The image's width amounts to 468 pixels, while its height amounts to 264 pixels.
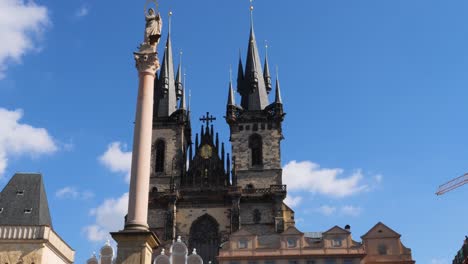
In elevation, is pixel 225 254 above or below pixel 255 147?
below

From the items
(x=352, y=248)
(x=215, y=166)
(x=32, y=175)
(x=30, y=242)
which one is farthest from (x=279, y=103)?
(x=30, y=242)

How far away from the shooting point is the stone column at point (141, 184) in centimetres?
1817

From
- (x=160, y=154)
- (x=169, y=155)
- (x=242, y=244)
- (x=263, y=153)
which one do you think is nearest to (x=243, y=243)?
(x=242, y=244)

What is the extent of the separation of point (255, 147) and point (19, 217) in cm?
2851

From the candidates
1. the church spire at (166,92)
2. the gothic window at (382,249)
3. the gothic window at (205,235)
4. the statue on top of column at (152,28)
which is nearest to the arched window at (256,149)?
the gothic window at (205,235)

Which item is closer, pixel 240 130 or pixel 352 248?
pixel 352 248

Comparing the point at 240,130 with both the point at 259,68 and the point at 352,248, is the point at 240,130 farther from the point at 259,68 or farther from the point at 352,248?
the point at 352,248

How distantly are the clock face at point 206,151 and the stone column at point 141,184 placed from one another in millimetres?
42126

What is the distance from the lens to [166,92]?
67.1 meters

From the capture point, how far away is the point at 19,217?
4119 cm

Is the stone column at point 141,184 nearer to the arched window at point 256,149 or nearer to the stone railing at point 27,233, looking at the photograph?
the stone railing at point 27,233

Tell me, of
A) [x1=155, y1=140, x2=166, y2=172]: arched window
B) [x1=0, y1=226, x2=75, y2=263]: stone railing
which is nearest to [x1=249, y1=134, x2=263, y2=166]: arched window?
[x1=155, y1=140, x2=166, y2=172]: arched window

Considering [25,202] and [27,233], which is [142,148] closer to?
[27,233]

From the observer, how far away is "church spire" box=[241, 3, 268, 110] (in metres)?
65.6
